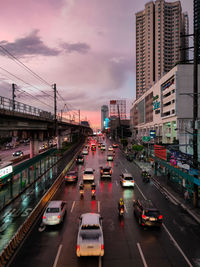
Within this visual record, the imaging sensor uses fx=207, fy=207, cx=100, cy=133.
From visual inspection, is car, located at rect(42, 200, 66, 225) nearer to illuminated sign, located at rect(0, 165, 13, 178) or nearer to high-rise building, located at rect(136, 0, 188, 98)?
illuminated sign, located at rect(0, 165, 13, 178)

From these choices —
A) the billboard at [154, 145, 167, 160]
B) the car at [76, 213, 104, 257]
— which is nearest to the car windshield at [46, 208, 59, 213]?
the car at [76, 213, 104, 257]

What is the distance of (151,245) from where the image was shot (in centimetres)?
1231

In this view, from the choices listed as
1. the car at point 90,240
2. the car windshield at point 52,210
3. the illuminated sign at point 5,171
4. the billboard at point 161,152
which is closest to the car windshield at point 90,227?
the car at point 90,240

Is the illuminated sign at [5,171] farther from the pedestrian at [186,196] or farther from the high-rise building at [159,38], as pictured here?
the high-rise building at [159,38]

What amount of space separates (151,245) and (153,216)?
2291 mm

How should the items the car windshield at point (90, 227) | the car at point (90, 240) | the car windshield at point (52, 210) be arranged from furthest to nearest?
the car windshield at point (52, 210) → the car windshield at point (90, 227) → the car at point (90, 240)

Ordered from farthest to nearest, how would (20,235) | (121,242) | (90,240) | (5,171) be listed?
(5,171)
(20,235)
(121,242)
(90,240)

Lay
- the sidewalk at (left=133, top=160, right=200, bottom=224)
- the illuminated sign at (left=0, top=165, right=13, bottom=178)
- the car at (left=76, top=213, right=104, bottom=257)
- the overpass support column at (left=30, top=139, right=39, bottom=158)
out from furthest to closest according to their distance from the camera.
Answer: the overpass support column at (left=30, top=139, right=39, bottom=158) < the illuminated sign at (left=0, top=165, right=13, bottom=178) < the sidewalk at (left=133, top=160, right=200, bottom=224) < the car at (left=76, top=213, right=104, bottom=257)

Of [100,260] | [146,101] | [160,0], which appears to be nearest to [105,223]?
[100,260]

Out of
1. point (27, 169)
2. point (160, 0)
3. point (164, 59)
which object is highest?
point (160, 0)

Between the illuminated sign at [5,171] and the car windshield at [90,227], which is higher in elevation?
the illuminated sign at [5,171]

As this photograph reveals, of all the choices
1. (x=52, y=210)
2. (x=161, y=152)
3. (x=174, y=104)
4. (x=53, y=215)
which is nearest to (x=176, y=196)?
(x=161, y=152)

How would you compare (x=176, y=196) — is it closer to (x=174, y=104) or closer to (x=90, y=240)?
(x=90, y=240)

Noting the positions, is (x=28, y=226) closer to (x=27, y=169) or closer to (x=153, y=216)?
(x=153, y=216)
